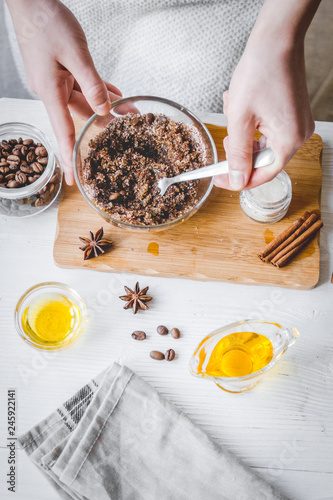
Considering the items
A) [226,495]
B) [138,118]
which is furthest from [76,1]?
[226,495]

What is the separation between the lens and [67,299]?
1.50 metres

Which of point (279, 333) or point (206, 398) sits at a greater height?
point (279, 333)

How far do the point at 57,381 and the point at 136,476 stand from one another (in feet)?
1.23

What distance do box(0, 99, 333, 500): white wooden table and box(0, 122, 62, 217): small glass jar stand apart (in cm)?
6

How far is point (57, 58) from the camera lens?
1.30 metres

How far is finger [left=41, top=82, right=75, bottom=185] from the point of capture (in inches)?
52.1

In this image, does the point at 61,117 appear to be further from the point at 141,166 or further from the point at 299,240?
the point at 299,240

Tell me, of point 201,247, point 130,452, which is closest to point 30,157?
point 201,247

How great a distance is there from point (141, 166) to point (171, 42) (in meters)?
0.48

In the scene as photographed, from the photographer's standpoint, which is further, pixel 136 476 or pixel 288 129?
pixel 136 476

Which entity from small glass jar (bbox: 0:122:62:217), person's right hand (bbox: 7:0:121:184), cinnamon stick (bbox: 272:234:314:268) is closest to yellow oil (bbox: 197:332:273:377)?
cinnamon stick (bbox: 272:234:314:268)

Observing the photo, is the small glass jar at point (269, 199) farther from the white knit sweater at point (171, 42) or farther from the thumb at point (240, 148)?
the white knit sweater at point (171, 42)

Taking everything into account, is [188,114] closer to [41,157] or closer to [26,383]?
[41,157]

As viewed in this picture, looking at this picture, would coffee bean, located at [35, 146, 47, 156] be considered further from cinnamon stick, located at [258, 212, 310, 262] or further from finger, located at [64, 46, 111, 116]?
cinnamon stick, located at [258, 212, 310, 262]
